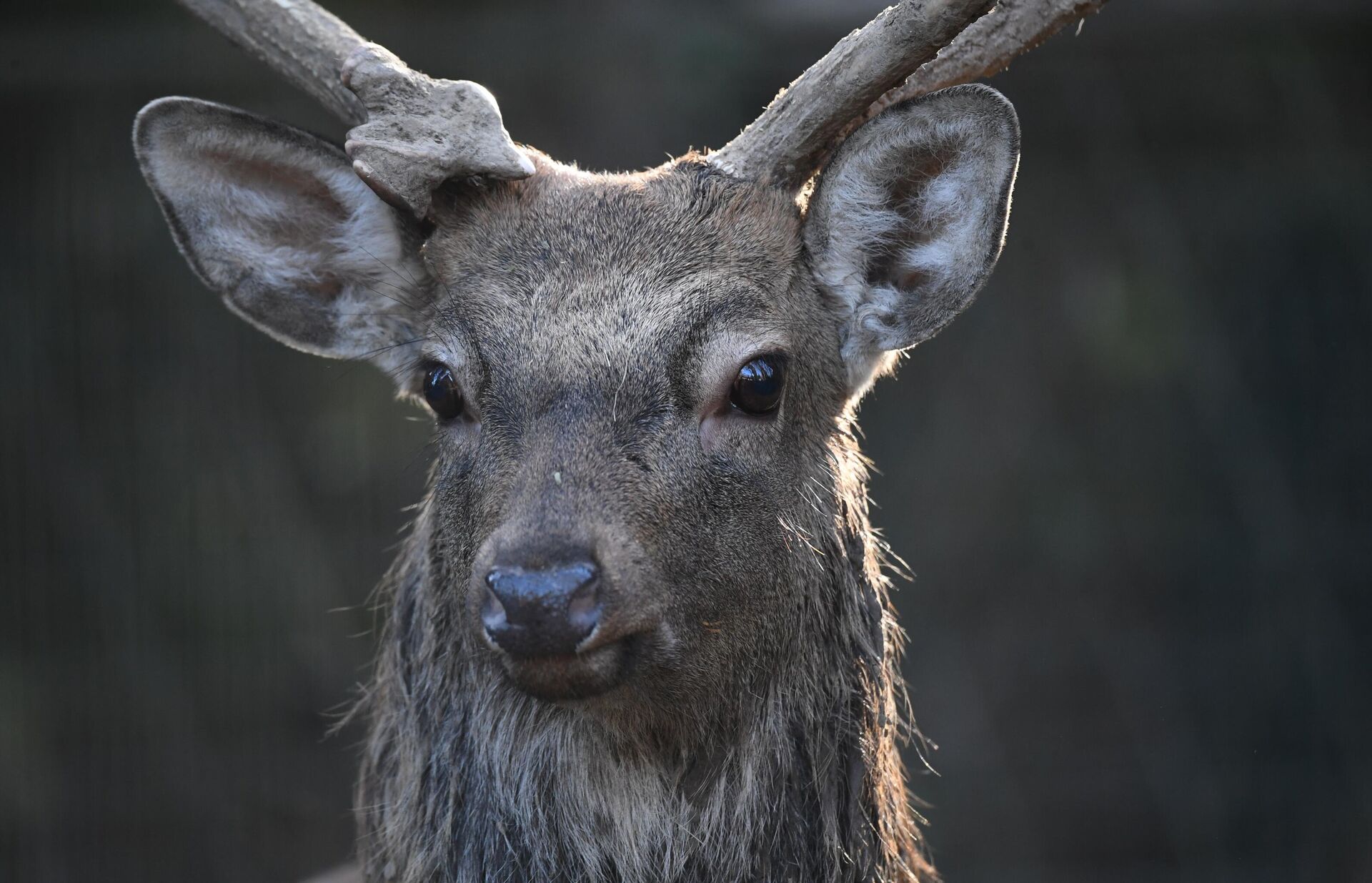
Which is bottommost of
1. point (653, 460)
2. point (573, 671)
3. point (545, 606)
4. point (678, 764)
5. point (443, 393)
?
point (678, 764)

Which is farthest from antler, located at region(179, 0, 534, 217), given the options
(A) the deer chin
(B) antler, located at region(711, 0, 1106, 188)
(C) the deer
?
(A) the deer chin

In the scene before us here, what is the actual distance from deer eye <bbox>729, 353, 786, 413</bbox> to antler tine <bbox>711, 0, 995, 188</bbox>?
489 mm

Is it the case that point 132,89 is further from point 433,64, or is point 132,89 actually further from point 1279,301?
point 1279,301

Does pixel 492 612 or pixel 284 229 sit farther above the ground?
pixel 284 229

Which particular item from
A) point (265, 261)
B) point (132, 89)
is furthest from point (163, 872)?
point (265, 261)

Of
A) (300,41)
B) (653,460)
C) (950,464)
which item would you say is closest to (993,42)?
(653,460)

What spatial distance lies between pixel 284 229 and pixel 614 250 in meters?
0.99

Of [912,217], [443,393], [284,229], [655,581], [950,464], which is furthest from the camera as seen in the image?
[950,464]

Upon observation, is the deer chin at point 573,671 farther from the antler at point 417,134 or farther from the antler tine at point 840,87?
the antler tine at point 840,87

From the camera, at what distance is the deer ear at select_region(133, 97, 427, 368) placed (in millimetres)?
3066

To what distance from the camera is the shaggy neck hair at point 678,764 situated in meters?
2.78

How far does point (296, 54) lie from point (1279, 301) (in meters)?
5.09

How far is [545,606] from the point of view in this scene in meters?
2.24

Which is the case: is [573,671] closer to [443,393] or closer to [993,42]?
[443,393]
